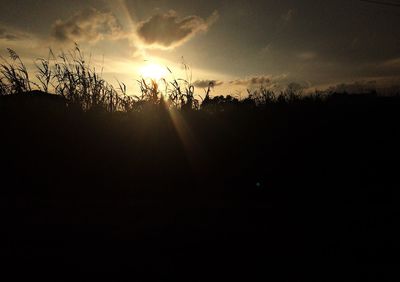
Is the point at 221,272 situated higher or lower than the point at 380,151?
lower

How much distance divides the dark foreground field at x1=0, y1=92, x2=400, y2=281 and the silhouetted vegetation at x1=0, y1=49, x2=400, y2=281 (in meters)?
0.01

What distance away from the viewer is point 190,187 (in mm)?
3564

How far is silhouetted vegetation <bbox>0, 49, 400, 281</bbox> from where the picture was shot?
88.9 inches

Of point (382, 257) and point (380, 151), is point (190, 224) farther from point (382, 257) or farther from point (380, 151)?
point (380, 151)

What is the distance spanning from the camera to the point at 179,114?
4.67 metres

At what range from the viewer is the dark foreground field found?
223 centimetres

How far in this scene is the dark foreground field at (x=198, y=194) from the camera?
2.23 metres

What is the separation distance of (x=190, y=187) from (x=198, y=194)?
0.17 metres

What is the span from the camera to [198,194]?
11.3 ft

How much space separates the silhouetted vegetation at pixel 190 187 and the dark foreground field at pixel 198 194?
14 mm

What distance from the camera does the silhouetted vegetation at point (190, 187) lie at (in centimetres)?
226

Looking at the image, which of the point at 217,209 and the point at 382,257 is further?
the point at 217,209

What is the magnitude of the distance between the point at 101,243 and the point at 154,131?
1.88m

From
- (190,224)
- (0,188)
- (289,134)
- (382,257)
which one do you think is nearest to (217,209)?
(190,224)
